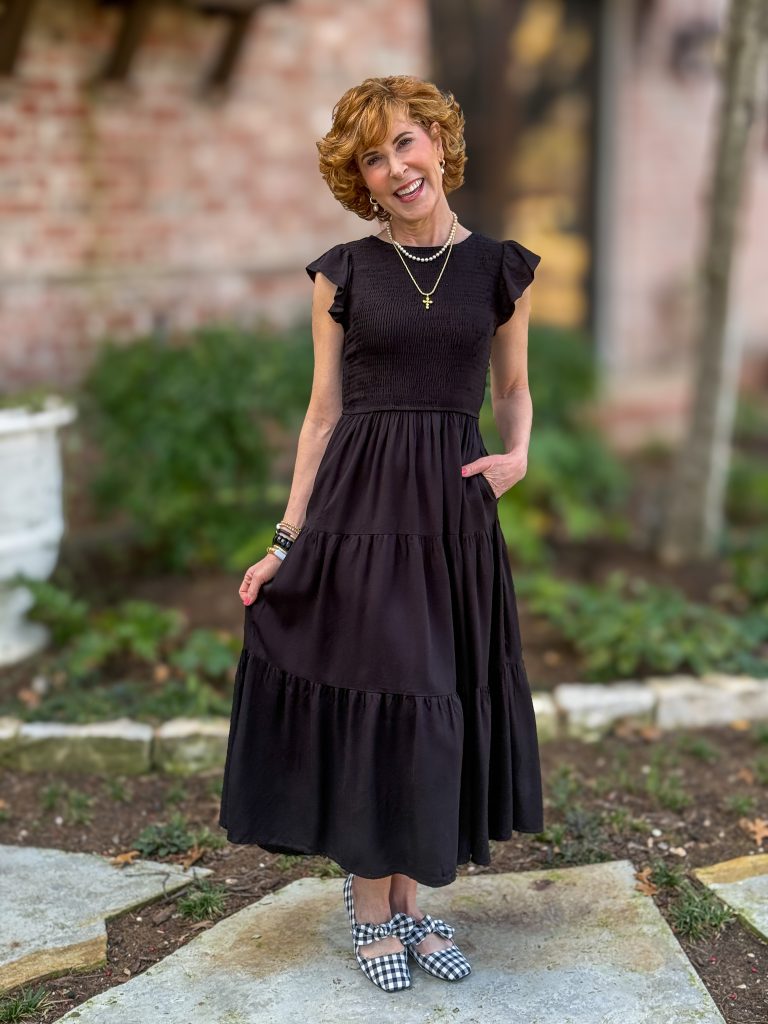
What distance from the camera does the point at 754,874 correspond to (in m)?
3.10

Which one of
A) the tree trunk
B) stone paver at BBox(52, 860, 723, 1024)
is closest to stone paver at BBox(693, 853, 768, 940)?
stone paver at BBox(52, 860, 723, 1024)

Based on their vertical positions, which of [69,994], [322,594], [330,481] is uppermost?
[330,481]

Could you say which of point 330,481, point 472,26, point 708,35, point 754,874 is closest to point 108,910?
point 330,481

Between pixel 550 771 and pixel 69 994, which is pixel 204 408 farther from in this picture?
pixel 69 994

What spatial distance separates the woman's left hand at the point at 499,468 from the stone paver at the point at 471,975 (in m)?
1.08

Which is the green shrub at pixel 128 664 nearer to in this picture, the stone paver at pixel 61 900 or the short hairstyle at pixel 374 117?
the stone paver at pixel 61 900

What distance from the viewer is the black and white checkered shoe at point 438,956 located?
2637 mm

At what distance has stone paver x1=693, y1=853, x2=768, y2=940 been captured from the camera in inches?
114

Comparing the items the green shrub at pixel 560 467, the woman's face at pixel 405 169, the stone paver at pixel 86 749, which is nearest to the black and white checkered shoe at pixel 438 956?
the stone paver at pixel 86 749

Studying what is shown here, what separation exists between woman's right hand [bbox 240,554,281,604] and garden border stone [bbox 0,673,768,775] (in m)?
1.28

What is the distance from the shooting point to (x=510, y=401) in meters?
2.74

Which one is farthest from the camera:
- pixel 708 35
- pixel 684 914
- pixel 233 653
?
pixel 708 35

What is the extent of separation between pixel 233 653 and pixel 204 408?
1061 millimetres

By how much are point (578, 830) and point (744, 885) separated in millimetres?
482
